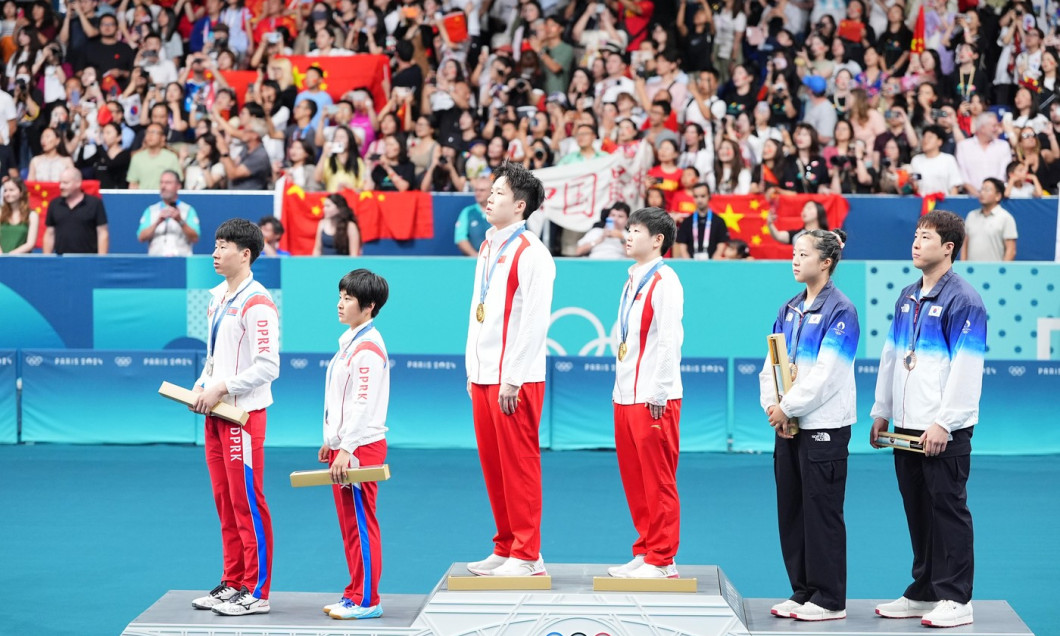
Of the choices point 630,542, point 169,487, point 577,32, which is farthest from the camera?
point 577,32

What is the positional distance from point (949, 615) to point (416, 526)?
4.64 meters

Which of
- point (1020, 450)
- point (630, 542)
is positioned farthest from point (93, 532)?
point (1020, 450)

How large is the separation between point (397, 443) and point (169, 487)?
276 centimetres

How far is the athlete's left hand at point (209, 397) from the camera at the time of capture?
6695 mm

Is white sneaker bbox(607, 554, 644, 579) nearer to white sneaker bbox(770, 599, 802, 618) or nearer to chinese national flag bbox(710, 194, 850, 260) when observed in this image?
white sneaker bbox(770, 599, 802, 618)

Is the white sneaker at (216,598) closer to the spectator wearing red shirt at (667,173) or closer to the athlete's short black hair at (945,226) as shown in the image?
the athlete's short black hair at (945,226)

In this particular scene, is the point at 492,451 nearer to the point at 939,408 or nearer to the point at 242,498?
the point at 242,498

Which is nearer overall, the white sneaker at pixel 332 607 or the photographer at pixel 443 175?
the white sneaker at pixel 332 607

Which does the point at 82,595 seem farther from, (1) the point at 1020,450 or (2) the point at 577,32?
(2) the point at 577,32

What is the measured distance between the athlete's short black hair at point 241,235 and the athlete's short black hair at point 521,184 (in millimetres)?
1354

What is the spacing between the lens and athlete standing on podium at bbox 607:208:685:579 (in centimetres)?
684

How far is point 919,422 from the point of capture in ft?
21.5

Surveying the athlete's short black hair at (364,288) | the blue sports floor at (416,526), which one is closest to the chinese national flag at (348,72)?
the blue sports floor at (416,526)

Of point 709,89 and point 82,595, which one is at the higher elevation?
point 709,89
